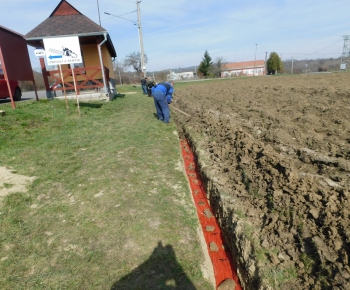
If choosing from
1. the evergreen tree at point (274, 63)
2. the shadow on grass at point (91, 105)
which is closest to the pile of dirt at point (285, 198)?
the shadow on grass at point (91, 105)

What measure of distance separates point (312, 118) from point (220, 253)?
4.82m

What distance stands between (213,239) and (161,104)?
5721mm

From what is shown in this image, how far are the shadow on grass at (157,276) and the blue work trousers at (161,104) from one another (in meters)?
6.09

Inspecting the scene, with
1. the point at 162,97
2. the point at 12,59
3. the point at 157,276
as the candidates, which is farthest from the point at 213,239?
the point at 12,59

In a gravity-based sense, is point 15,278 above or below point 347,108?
below

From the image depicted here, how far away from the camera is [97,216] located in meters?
3.52

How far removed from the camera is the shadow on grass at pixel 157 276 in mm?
2574

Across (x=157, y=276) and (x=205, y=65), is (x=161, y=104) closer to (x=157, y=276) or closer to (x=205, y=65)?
(x=157, y=276)

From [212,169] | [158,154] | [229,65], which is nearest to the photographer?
[212,169]

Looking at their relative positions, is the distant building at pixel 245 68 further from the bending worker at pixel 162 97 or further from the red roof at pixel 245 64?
the bending worker at pixel 162 97

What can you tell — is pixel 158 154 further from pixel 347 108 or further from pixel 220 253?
pixel 347 108

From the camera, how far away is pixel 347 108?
678cm

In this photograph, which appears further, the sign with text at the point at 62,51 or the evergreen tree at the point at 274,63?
the evergreen tree at the point at 274,63

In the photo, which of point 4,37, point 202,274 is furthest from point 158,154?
point 4,37
